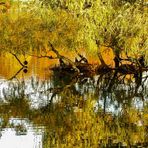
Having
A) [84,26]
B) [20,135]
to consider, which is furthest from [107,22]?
[20,135]

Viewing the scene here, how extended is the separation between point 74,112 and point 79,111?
8.0 inches

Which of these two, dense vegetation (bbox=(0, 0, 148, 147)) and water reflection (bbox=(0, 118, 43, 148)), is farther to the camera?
dense vegetation (bbox=(0, 0, 148, 147))

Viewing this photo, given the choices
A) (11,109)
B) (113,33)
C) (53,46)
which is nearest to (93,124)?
(11,109)

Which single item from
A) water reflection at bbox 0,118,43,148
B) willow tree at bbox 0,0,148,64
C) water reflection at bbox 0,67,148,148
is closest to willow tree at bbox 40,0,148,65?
willow tree at bbox 0,0,148,64

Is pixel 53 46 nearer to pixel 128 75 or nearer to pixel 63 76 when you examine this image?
pixel 63 76

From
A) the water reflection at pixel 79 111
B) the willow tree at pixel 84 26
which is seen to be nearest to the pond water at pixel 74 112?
the water reflection at pixel 79 111

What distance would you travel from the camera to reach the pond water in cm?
1241

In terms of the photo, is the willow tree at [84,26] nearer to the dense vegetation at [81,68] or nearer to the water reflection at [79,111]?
the dense vegetation at [81,68]

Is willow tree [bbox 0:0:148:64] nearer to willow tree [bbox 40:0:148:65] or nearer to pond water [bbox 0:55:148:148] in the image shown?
willow tree [bbox 40:0:148:65]

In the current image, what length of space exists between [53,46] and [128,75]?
15.6 feet

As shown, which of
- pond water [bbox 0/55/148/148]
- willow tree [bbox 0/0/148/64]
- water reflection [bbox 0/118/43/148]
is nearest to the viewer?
water reflection [bbox 0/118/43/148]

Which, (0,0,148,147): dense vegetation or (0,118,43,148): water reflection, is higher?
(0,0,148,147): dense vegetation

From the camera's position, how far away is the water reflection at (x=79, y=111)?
12578 mm

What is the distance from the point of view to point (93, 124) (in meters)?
14.3
